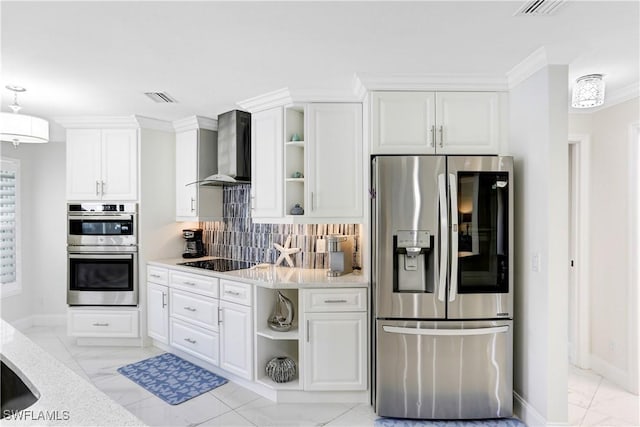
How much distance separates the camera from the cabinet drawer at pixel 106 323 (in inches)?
161

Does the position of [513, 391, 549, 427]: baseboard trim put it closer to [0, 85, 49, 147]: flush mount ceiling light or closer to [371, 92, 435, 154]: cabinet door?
[371, 92, 435, 154]: cabinet door

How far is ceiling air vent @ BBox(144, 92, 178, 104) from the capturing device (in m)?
3.25

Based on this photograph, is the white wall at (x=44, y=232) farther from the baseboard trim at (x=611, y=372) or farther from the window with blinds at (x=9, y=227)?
the baseboard trim at (x=611, y=372)

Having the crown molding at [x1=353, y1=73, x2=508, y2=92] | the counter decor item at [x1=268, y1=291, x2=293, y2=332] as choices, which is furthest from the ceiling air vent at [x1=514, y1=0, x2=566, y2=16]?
the counter decor item at [x1=268, y1=291, x2=293, y2=332]

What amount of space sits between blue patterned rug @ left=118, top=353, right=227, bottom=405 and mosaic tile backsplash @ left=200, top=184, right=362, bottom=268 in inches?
45.9

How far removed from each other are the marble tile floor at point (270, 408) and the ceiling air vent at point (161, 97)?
2.35 metres

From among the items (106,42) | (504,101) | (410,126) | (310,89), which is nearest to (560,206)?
(504,101)

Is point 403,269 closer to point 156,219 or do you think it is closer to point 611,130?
point 611,130

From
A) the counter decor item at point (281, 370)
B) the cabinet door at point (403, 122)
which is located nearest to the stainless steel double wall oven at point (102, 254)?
the counter decor item at point (281, 370)

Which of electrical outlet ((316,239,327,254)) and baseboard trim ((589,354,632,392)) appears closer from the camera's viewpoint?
baseboard trim ((589,354,632,392))

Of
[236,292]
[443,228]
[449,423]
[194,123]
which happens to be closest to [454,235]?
[443,228]

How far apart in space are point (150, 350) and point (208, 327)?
104 centimetres

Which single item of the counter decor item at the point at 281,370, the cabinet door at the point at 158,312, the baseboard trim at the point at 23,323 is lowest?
the baseboard trim at the point at 23,323

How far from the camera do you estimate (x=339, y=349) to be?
2.88 meters
